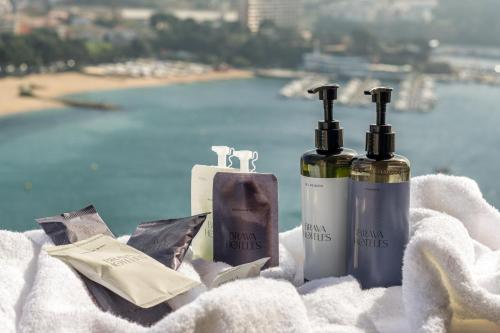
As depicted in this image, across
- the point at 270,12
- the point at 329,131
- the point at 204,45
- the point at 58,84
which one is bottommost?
the point at 58,84

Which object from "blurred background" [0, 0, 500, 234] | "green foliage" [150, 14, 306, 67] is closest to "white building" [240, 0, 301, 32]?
"blurred background" [0, 0, 500, 234]

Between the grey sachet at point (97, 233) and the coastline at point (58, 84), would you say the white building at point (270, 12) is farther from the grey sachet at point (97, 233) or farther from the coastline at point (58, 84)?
the grey sachet at point (97, 233)

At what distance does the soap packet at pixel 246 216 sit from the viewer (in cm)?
65

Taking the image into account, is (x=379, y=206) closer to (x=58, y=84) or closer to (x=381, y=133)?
(x=381, y=133)

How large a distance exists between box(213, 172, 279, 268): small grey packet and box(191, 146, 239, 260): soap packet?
0.11 feet

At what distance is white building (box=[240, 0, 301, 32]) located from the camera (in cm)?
1476

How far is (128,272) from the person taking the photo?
558mm

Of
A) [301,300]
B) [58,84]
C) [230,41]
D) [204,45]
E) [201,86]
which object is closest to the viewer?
[301,300]

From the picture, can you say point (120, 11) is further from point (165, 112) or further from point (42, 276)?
point (42, 276)

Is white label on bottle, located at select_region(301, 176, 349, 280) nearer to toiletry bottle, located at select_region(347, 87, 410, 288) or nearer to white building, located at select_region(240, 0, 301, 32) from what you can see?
toiletry bottle, located at select_region(347, 87, 410, 288)

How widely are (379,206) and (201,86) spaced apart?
1634cm

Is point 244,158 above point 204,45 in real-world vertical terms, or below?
above

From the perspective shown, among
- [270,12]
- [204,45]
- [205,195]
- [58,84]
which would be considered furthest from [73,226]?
[270,12]

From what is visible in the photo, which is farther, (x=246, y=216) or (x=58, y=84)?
(x=58, y=84)
